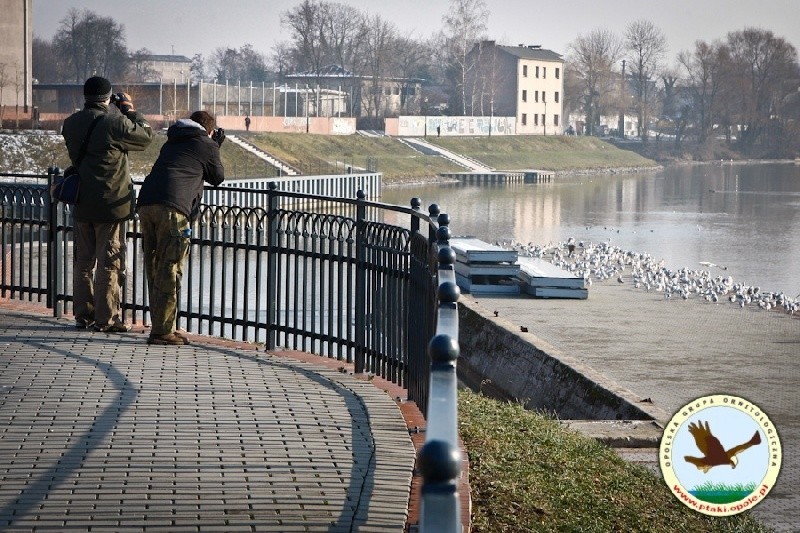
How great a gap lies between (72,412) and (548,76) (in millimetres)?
142023

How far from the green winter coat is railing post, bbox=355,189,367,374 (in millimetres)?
2050

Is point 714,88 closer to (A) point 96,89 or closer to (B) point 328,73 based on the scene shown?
(B) point 328,73

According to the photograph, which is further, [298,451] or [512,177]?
[512,177]

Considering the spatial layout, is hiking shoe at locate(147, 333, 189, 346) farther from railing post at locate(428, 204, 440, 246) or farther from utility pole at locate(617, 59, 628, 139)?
utility pole at locate(617, 59, 628, 139)

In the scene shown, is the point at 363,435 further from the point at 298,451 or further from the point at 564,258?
the point at 564,258

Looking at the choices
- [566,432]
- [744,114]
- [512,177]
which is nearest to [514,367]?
[566,432]

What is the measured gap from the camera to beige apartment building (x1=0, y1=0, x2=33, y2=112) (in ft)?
258

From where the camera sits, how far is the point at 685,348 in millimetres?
19297

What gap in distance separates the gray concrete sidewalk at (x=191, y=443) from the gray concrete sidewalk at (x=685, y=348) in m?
3.48

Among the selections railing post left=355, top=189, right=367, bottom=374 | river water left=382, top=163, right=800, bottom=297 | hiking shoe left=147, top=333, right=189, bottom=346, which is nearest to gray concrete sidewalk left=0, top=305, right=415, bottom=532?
hiking shoe left=147, top=333, right=189, bottom=346

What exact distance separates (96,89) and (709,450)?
19.3 ft

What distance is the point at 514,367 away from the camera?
18.0 metres

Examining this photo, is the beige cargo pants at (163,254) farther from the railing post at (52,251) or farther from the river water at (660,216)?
the river water at (660,216)

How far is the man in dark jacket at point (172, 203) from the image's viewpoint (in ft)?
31.9
